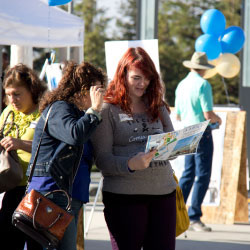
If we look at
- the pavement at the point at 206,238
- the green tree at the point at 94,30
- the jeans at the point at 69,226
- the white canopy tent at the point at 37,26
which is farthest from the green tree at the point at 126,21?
the jeans at the point at 69,226

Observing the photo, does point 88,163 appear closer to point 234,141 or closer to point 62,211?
point 62,211

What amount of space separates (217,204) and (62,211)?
4695 mm

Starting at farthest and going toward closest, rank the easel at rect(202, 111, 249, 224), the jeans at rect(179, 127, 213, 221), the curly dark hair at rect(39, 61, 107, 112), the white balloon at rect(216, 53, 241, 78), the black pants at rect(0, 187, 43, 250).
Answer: the white balloon at rect(216, 53, 241, 78) → the easel at rect(202, 111, 249, 224) → the jeans at rect(179, 127, 213, 221) → the black pants at rect(0, 187, 43, 250) → the curly dark hair at rect(39, 61, 107, 112)

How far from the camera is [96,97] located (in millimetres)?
3463

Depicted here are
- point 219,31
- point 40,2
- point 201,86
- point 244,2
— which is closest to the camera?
point 40,2

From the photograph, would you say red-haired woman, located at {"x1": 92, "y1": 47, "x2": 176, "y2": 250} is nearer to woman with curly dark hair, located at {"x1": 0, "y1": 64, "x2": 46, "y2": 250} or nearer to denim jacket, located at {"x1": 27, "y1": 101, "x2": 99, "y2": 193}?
denim jacket, located at {"x1": 27, "y1": 101, "x2": 99, "y2": 193}

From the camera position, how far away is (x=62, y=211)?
11.3 ft

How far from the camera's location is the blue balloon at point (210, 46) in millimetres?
8336

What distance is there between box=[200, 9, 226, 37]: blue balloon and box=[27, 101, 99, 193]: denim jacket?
5.27 meters

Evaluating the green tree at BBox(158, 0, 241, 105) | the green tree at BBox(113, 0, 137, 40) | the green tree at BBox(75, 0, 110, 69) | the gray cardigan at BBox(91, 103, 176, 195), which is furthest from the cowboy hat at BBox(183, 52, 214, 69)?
the green tree at BBox(75, 0, 110, 69)

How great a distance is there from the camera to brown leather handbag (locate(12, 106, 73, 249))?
3.43 meters

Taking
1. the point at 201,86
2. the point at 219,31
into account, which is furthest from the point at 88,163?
the point at 219,31

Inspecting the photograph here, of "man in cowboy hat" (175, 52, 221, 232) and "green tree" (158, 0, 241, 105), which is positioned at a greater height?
"green tree" (158, 0, 241, 105)

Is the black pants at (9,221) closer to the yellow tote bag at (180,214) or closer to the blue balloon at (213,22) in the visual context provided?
the yellow tote bag at (180,214)
